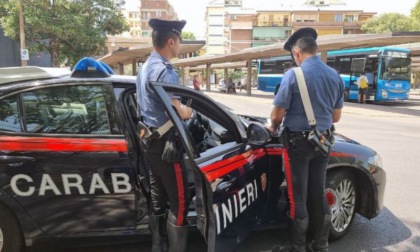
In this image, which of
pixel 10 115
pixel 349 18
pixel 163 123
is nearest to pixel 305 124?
pixel 163 123

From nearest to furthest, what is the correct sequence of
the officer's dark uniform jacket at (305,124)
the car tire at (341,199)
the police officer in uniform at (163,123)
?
the police officer in uniform at (163,123) → the officer's dark uniform jacket at (305,124) → the car tire at (341,199)

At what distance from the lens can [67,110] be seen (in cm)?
270

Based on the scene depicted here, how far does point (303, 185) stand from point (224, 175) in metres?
0.70

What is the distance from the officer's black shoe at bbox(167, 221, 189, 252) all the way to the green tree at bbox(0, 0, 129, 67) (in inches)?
753

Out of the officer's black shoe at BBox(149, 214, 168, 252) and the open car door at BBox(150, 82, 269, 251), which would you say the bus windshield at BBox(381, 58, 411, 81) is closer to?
the open car door at BBox(150, 82, 269, 251)

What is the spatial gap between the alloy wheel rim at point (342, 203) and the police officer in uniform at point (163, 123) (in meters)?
1.43

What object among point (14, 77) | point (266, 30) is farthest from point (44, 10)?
point (266, 30)

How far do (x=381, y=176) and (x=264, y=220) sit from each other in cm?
126

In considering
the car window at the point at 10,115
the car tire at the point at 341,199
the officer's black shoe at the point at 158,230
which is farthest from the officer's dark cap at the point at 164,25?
the car tire at the point at 341,199

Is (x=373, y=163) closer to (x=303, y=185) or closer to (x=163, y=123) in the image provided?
(x=303, y=185)

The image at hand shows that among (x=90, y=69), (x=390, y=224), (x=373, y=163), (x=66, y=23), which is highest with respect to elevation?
(x=66, y=23)

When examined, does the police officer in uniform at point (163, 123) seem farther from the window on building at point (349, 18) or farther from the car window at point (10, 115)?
the window on building at point (349, 18)

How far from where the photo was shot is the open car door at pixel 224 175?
2158mm

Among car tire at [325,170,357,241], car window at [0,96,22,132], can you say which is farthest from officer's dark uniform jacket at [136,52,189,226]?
car tire at [325,170,357,241]
